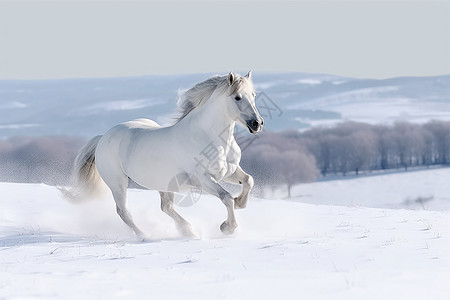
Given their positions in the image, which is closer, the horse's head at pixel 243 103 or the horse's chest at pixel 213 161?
the horse's head at pixel 243 103

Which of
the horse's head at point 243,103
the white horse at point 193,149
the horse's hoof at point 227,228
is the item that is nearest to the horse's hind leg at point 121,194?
the white horse at point 193,149

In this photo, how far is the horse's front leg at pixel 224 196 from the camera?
23.2 feet

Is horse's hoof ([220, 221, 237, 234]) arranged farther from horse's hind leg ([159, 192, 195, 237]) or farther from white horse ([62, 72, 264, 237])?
horse's hind leg ([159, 192, 195, 237])

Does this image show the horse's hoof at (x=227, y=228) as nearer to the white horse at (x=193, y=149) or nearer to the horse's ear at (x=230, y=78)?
the white horse at (x=193, y=149)

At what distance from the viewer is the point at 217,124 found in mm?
7359

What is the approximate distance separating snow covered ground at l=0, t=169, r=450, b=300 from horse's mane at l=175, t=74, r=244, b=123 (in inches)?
57.8

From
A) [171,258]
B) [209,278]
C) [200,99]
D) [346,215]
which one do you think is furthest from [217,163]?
[346,215]

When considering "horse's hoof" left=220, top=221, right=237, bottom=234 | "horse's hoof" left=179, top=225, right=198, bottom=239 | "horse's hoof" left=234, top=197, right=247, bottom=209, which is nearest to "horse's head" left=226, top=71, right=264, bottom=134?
"horse's hoof" left=234, top=197, right=247, bottom=209

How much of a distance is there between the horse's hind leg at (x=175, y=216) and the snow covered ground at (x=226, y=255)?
0.15 m

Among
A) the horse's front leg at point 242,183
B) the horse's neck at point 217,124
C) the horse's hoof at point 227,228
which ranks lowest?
the horse's hoof at point 227,228

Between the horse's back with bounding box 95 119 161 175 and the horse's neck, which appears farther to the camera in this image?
the horse's back with bounding box 95 119 161 175

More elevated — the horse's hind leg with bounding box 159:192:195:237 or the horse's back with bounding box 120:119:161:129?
the horse's back with bounding box 120:119:161:129

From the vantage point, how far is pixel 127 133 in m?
8.13

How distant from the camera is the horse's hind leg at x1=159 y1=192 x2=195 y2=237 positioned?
7.66 metres
